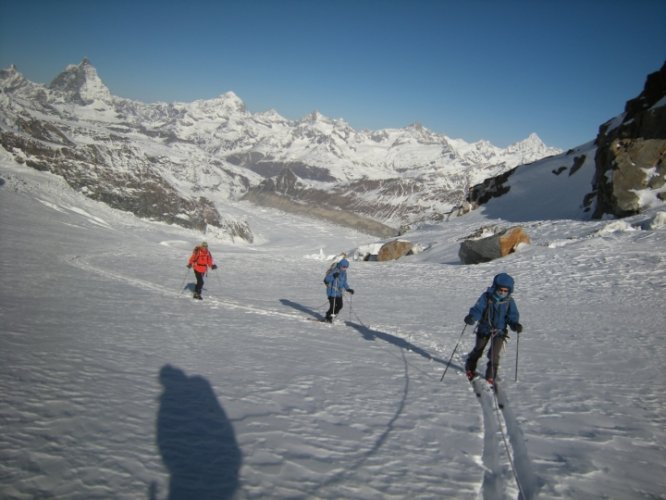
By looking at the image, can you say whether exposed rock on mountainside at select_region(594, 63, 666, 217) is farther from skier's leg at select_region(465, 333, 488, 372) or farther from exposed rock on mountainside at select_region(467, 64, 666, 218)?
skier's leg at select_region(465, 333, 488, 372)

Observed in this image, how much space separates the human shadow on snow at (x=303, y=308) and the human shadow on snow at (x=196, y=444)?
8506 millimetres

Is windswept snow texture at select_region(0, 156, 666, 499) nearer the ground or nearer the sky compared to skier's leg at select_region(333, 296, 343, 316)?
nearer the ground

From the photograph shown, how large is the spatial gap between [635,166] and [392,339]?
31.9 meters

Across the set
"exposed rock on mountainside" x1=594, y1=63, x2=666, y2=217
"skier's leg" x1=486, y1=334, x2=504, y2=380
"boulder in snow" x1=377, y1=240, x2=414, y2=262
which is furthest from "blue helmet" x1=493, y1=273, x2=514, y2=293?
"boulder in snow" x1=377, y1=240, x2=414, y2=262

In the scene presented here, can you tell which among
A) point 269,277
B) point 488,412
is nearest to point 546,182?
point 269,277

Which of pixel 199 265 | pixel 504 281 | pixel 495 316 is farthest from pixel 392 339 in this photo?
pixel 199 265

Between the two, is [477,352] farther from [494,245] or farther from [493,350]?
[494,245]

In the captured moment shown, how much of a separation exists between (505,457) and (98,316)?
11336mm

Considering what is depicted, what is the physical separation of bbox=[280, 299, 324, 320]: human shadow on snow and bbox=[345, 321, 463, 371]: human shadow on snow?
1.62 m

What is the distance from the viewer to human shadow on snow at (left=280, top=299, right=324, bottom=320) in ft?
51.3

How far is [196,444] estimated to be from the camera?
536 centimetres

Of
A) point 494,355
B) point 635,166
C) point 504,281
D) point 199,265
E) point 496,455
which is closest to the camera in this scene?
point 496,455

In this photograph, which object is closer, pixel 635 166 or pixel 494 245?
pixel 494 245

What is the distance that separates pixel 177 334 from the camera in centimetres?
1083
